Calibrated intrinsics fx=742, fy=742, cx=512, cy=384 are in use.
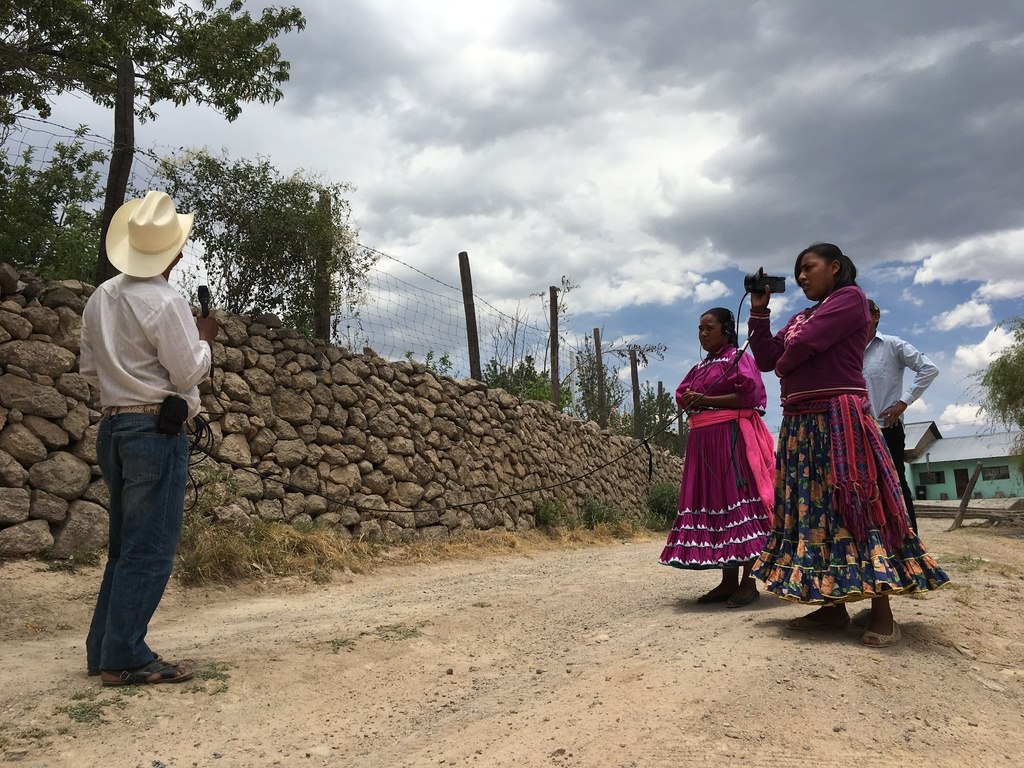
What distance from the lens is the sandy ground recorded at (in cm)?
221

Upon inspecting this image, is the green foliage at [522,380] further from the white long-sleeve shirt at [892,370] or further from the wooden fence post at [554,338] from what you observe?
the white long-sleeve shirt at [892,370]

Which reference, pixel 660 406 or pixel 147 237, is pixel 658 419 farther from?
pixel 147 237

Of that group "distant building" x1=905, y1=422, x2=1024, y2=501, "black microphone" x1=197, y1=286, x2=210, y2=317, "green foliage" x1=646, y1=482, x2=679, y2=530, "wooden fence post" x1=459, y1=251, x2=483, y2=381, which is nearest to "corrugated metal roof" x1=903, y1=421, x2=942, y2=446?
"distant building" x1=905, y1=422, x2=1024, y2=501

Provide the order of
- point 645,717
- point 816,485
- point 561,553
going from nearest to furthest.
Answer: point 645,717 < point 816,485 < point 561,553

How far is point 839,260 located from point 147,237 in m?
2.95

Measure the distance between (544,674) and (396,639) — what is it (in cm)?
86

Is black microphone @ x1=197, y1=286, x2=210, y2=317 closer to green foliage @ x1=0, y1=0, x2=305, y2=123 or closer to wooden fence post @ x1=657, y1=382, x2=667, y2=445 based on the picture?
green foliage @ x1=0, y1=0, x2=305, y2=123

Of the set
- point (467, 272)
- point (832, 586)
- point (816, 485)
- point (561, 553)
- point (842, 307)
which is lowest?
point (561, 553)

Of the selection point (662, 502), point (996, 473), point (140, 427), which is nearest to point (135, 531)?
point (140, 427)

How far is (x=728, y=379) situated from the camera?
4.34 meters

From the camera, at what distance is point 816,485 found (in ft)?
10.7

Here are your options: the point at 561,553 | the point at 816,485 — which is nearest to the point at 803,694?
the point at 816,485

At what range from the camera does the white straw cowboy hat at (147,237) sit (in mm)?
2967

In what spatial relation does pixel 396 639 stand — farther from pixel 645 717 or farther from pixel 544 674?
pixel 645 717
